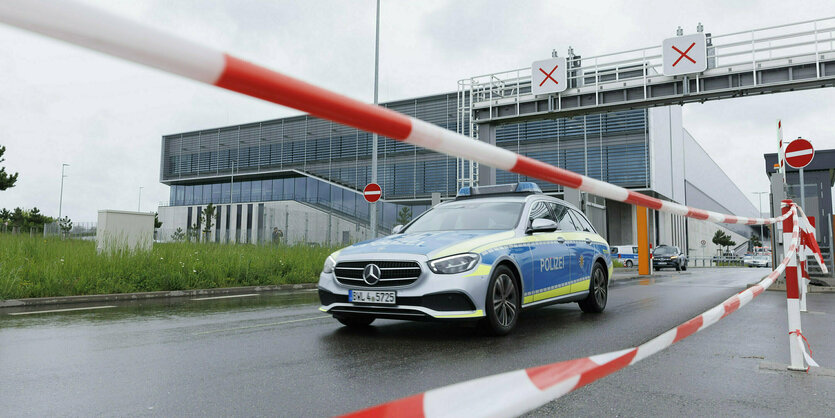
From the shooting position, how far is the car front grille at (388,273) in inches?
236

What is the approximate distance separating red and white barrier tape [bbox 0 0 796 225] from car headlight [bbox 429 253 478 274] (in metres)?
4.35

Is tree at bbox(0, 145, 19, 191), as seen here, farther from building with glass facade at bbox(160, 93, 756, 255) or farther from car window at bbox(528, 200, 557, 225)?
car window at bbox(528, 200, 557, 225)

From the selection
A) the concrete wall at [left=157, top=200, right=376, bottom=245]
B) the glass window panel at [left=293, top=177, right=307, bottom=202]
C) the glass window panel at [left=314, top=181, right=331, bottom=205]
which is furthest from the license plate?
the glass window panel at [left=293, top=177, right=307, bottom=202]

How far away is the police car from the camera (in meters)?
5.91

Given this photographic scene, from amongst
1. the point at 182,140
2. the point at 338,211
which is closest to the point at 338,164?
the point at 338,211

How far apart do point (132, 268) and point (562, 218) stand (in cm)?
901

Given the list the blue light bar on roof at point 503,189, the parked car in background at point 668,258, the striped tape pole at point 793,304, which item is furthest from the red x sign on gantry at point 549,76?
the striped tape pole at point 793,304

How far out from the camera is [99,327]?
23.6ft

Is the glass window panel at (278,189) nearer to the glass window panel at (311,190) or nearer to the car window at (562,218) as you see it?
the glass window panel at (311,190)

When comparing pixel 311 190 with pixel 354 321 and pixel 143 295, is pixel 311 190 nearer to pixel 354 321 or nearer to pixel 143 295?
pixel 143 295

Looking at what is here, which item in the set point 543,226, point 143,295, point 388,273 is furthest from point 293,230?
point 388,273

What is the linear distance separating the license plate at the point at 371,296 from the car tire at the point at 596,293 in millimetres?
3736

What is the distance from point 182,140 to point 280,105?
212 ft

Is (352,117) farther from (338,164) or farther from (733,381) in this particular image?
(338,164)
